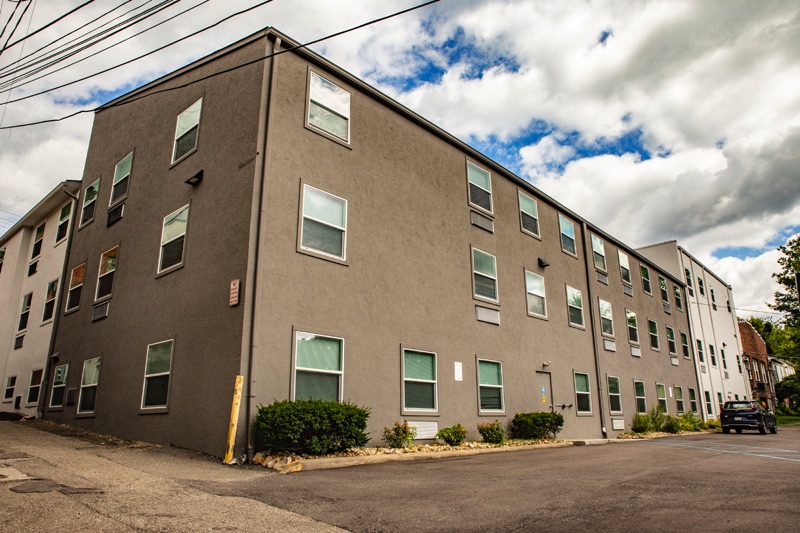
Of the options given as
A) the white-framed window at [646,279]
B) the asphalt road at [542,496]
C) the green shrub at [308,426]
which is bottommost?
the asphalt road at [542,496]

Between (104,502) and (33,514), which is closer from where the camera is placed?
(33,514)

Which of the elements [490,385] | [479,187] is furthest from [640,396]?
[479,187]

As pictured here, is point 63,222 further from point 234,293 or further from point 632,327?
point 632,327

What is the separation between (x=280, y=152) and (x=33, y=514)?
824cm

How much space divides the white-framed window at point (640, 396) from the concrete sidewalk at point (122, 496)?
763 inches

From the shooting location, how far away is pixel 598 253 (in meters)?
24.0

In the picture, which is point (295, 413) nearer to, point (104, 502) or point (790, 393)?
point (104, 502)

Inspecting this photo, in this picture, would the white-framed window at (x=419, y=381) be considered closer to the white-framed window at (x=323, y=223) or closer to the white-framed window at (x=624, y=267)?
the white-framed window at (x=323, y=223)

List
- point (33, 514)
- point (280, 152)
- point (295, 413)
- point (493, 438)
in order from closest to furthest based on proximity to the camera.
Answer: point (33, 514) → point (295, 413) → point (280, 152) → point (493, 438)

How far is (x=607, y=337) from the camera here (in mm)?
22484

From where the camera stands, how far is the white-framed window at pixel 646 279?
91.9 feet

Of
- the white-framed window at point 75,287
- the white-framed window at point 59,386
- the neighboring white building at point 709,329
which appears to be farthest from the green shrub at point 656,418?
the white-framed window at point 75,287

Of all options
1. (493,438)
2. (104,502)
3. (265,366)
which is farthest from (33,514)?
(493,438)

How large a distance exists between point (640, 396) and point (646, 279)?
6965 mm
